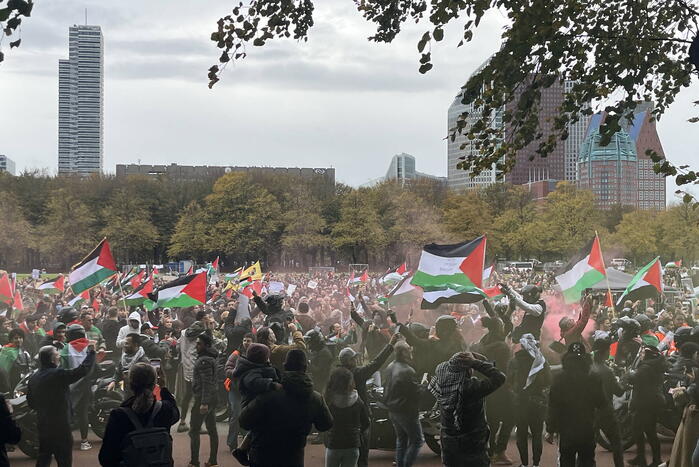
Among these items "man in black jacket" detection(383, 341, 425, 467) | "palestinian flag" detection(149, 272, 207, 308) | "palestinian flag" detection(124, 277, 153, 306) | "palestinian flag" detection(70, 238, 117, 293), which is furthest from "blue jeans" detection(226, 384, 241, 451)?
"palestinian flag" detection(124, 277, 153, 306)

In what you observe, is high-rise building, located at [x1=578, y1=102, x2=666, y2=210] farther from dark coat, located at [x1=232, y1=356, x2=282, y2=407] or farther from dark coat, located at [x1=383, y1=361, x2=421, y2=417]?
dark coat, located at [x1=232, y1=356, x2=282, y2=407]

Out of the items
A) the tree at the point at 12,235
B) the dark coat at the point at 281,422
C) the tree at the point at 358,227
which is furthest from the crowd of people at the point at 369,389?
the tree at the point at 12,235

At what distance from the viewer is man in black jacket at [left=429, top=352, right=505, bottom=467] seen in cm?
626

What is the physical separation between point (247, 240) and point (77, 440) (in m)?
61.6

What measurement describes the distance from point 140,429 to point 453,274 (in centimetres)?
789

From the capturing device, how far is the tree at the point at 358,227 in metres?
71.1

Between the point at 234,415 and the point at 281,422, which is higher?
the point at 281,422

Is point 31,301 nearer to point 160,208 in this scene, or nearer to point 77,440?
point 77,440

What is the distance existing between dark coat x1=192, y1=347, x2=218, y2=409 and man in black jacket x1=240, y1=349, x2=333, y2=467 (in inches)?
119

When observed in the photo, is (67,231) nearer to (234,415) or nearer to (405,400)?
(234,415)

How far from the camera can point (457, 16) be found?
7.46 meters

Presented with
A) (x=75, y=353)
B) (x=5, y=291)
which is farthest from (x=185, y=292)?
(x=75, y=353)

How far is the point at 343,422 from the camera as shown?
22.7 feet

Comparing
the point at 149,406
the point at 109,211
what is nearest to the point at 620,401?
the point at 149,406
